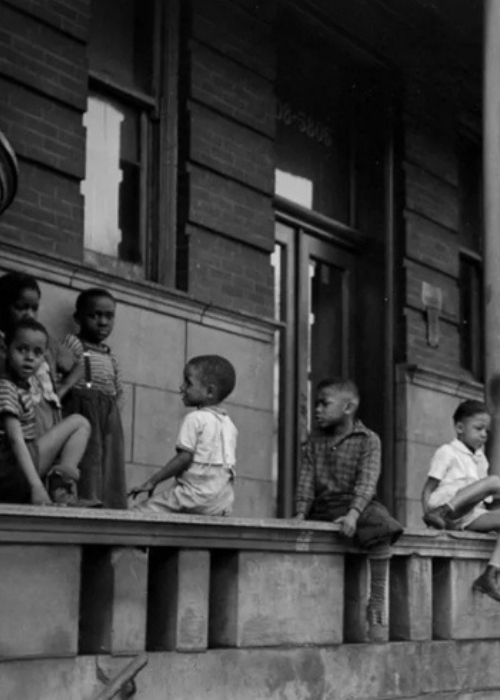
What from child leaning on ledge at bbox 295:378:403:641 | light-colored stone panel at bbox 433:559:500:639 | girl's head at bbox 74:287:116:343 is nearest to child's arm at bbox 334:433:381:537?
child leaning on ledge at bbox 295:378:403:641

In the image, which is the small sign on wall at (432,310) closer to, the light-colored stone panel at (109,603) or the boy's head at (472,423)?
the boy's head at (472,423)

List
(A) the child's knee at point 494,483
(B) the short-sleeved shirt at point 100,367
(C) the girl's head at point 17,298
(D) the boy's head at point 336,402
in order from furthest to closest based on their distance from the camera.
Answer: (B) the short-sleeved shirt at point 100,367 → (A) the child's knee at point 494,483 → (C) the girl's head at point 17,298 → (D) the boy's head at point 336,402

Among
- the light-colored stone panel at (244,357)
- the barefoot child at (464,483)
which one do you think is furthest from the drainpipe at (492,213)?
the light-colored stone panel at (244,357)

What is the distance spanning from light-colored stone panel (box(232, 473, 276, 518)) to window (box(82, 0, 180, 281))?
1.86 metres

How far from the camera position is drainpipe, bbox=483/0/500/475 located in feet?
32.6

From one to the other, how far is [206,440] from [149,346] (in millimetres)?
3460

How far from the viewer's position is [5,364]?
7551mm

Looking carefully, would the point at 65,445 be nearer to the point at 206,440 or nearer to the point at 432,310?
the point at 206,440

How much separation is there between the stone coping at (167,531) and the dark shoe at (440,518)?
2.87 ft

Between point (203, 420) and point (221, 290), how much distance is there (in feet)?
14.6

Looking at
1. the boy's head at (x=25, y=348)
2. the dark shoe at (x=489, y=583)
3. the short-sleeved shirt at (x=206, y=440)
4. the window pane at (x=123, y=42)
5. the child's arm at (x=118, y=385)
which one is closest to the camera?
the boy's head at (x=25, y=348)

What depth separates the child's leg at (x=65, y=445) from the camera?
688 cm

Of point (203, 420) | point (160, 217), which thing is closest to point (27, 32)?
point (160, 217)

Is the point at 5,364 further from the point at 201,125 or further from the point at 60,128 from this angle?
the point at 201,125
